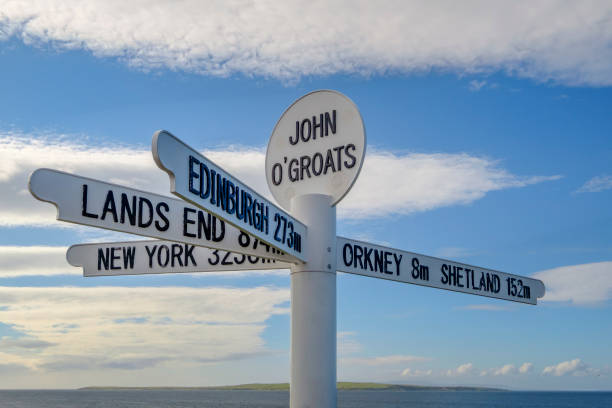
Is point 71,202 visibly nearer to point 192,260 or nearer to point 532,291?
point 192,260

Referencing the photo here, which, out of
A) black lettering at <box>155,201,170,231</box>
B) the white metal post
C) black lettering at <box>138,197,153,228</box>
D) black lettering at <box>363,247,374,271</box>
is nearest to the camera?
black lettering at <box>138,197,153,228</box>

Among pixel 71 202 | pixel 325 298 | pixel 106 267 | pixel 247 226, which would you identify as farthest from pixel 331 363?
pixel 71 202

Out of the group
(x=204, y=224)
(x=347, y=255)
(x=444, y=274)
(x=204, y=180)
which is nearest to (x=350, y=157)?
(x=347, y=255)

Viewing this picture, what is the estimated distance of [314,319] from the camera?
6.55m

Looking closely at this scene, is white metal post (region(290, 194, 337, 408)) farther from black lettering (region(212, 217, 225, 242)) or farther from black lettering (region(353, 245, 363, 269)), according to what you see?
black lettering (region(212, 217, 225, 242))

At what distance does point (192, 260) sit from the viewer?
6852mm

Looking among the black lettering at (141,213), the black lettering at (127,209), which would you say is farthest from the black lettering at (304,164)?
the black lettering at (127,209)

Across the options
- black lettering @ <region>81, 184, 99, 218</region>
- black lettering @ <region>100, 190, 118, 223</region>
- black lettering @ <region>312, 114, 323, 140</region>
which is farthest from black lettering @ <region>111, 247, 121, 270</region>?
black lettering @ <region>312, 114, 323, 140</region>

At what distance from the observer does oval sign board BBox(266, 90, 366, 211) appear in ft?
22.7

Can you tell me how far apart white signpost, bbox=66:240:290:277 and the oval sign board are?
0.91 metres

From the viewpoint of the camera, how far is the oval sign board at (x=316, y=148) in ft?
22.7

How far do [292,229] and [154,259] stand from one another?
1.69 m

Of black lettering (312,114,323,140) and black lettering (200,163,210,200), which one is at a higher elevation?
black lettering (312,114,323,140)

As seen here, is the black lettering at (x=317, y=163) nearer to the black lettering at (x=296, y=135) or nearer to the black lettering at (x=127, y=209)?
the black lettering at (x=296, y=135)
